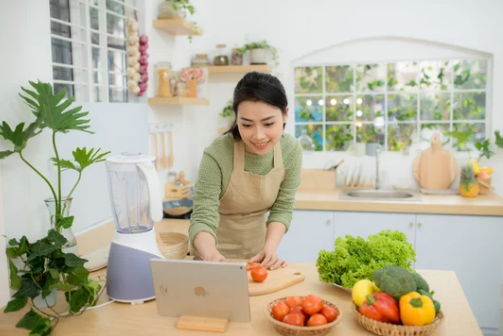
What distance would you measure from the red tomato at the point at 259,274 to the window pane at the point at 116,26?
197cm

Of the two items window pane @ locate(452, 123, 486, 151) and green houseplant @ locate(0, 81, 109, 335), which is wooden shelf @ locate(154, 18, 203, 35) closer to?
green houseplant @ locate(0, 81, 109, 335)

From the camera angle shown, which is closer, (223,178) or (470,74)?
(223,178)

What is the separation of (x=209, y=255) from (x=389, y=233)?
2.11 ft

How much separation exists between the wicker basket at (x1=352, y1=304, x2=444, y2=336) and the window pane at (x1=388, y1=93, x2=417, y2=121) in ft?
9.66

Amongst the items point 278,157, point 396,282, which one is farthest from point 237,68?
point 396,282

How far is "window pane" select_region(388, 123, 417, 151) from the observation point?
412cm

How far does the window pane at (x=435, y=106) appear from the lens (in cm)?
406

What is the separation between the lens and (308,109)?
4.32 meters

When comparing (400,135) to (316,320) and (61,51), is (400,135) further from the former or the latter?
(316,320)

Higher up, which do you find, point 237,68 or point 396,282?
point 237,68

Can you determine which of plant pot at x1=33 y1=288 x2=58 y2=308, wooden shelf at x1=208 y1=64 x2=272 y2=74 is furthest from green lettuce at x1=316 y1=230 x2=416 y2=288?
wooden shelf at x1=208 y1=64 x2=272 y2=74

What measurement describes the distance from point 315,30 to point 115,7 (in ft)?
5.34

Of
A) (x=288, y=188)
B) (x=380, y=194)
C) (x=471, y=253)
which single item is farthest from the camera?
(x=380, y=194)

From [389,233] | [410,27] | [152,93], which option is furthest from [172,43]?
[389,233]
